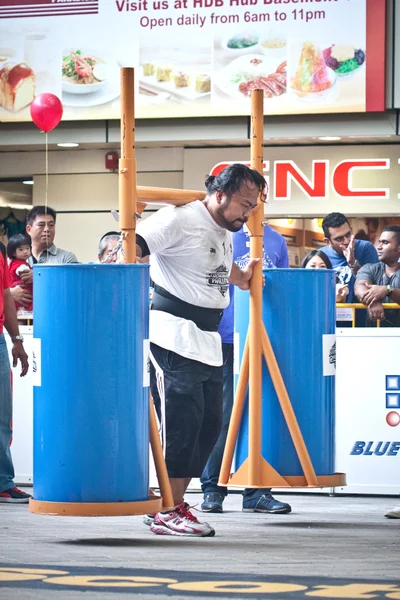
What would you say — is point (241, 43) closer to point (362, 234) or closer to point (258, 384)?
point (362, 234)

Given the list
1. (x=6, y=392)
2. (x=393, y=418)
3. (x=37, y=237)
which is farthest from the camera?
(x=37, y=237)

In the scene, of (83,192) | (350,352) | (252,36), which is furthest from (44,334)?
(83,192)

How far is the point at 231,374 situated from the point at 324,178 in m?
8.07

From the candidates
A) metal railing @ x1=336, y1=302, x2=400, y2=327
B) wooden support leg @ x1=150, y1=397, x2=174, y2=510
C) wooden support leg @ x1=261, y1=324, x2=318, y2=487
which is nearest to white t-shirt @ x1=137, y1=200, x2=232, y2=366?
wooden support leg @ x1=150, y1=397, x2=174, y2=510

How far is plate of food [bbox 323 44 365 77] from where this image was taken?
14.4 metres

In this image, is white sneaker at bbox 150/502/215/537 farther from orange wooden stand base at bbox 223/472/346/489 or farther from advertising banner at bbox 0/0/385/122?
advertising banner at bbox 0/0/385/122

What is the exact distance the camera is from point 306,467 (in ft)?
23.3

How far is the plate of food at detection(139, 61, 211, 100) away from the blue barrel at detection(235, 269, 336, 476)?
8022 millimetres

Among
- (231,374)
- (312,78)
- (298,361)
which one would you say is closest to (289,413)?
(298,361)

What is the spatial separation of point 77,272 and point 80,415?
636mm

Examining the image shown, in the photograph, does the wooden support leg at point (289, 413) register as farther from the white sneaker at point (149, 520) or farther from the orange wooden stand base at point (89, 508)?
the orange wooden stand base at point (89, 508)

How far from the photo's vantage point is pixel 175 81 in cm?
1492

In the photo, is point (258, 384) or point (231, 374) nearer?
point (258, 384)

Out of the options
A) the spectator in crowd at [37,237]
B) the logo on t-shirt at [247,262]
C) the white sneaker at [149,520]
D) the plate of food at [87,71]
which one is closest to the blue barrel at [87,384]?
the white sneaker at [149,520]
